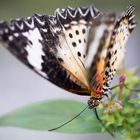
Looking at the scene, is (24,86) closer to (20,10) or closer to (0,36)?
(20,10)

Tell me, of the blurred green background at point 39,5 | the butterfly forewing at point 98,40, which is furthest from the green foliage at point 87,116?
the blurred green background at point 39,5

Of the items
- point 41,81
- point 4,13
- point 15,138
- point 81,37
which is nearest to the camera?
point 81,37

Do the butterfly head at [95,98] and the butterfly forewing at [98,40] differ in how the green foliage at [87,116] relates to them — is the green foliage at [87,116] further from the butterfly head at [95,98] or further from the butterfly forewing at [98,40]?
the butterfly forewing at [98,40]

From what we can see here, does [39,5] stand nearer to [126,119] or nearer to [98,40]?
[126,119]

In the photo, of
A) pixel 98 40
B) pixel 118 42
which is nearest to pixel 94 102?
pixel 118 42

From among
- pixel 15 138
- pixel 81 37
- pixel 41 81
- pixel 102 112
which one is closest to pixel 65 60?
pixel 81 37

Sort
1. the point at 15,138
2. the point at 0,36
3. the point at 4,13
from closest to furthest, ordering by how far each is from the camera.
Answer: the point at 0,36, the point at 15,138, the point at 4,13
